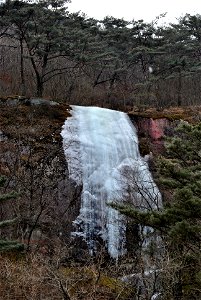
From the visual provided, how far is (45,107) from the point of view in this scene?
25531mm

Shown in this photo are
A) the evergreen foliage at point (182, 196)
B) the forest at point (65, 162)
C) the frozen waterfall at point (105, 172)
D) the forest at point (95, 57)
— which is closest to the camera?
the evergreen foliage at point (182, 196)

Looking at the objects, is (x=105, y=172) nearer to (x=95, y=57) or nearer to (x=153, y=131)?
(x=153, y=131)

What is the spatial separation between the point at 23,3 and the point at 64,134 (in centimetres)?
891

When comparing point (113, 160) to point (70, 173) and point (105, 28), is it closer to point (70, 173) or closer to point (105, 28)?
point (70, 173)

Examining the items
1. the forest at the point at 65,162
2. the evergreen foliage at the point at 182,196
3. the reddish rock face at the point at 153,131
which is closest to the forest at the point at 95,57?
the forest at the point at 65,162

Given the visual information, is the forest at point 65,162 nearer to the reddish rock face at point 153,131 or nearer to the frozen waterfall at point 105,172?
the reddish rock face at point 153,131

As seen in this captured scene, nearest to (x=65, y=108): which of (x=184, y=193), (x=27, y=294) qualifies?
(x=27, y=294)

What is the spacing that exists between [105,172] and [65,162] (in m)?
1.84

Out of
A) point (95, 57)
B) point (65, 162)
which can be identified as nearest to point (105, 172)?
point (65, 162)

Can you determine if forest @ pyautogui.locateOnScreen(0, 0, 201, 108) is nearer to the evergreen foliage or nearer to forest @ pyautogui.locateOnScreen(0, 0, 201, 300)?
forest @ pyautogui.locateOnScreen(0, 0, 201, 300)

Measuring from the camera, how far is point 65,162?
71.6 ft

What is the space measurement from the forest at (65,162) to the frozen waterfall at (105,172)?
443 mm

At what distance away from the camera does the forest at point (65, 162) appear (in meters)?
10.2

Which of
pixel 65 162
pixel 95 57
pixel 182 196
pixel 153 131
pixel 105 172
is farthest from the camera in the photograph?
pixel 95 57
